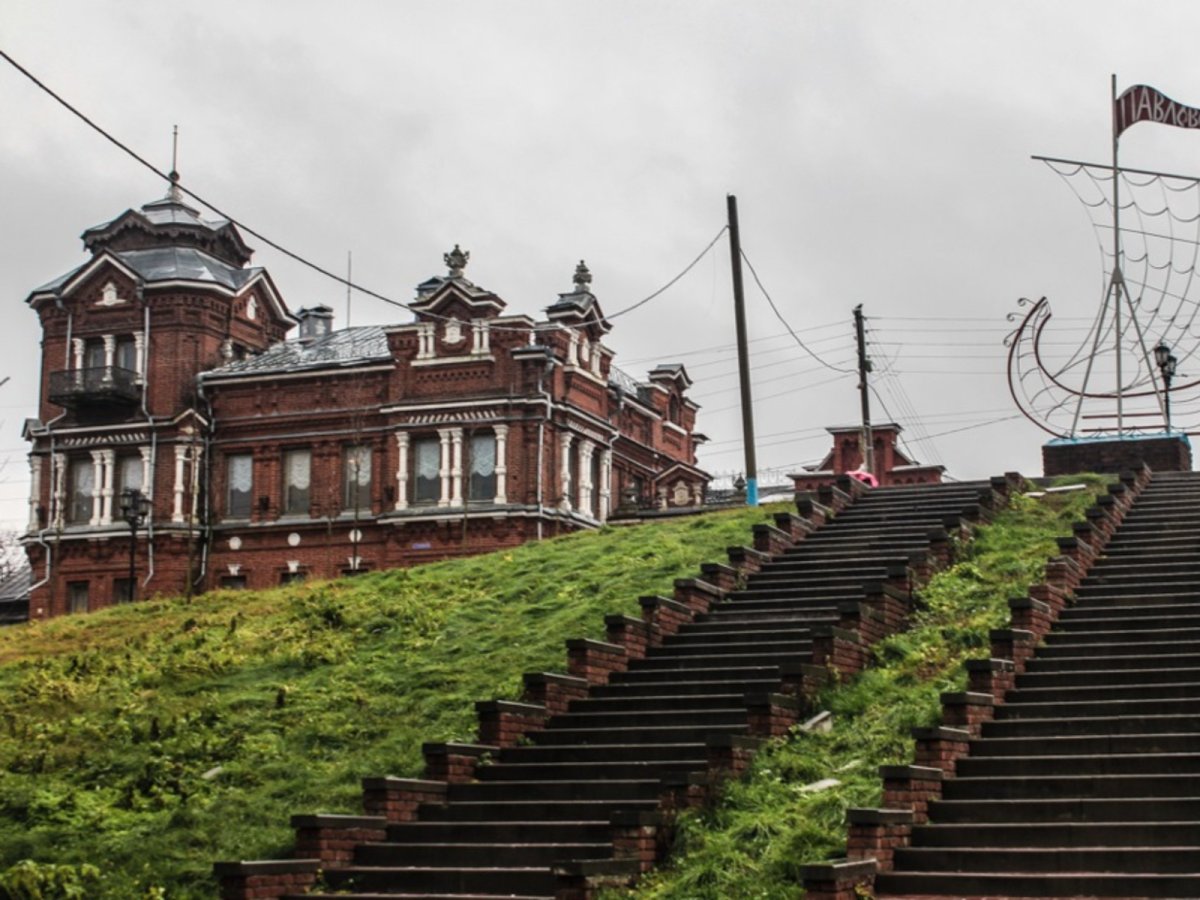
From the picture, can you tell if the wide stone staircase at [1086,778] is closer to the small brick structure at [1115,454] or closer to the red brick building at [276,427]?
the small brick structure at [1115,454]

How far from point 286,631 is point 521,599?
139 inches

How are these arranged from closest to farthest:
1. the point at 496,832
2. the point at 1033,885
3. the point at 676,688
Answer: the point at 1033,885 → the point at 496,832 → the point at 676,688

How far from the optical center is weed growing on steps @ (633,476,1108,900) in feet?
50.9

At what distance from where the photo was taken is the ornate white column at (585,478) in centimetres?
5191

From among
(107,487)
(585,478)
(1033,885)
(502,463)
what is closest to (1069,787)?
(1033,885)

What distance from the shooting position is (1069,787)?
16.3 meters

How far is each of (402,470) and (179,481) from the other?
7.09m

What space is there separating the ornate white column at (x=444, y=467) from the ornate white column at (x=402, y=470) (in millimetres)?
963

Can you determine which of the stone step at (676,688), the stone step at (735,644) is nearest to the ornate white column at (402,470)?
the stone step at (735,644)

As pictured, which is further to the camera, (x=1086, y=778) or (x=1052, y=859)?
(x=1086, y=778)

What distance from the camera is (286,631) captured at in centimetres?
2727

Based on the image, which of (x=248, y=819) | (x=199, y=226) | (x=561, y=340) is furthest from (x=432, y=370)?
(x=248, y=819)

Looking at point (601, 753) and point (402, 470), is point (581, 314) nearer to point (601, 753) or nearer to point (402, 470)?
point (402, 470)

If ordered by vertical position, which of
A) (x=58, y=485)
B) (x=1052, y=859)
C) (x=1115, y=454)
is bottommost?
(x=1052, y=859)
